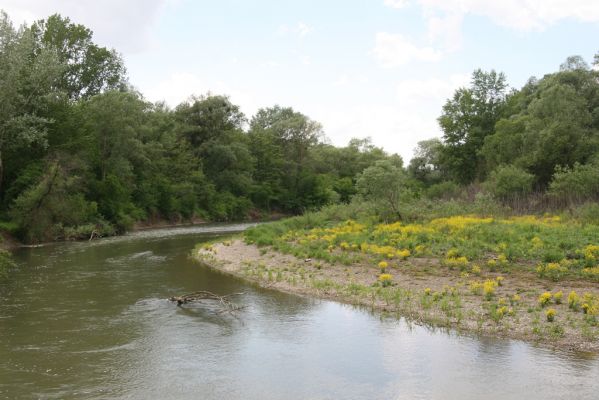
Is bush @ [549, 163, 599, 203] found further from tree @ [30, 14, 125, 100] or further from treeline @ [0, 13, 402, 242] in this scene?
tree @ [30, 14, 125, 100]

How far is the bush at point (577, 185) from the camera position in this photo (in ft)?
118

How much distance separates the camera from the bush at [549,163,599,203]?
35938mm

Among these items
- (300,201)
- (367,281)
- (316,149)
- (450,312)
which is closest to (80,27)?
(300,201)

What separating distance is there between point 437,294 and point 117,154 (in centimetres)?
4358

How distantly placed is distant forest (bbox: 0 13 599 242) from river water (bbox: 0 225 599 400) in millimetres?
19470

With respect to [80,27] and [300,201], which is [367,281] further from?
[300,201]

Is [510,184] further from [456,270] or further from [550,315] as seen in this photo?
[550,315]

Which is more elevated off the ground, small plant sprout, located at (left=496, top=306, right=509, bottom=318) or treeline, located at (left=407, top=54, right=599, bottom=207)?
treeline, located at (left=407, top=54, right=599, bottom=207)

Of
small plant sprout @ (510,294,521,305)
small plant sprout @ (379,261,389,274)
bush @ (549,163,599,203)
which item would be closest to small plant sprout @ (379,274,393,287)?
small plant sprout @ (379,261,389,274)

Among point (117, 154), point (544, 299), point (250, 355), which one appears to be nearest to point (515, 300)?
point (544, 299)

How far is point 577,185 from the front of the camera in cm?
3678

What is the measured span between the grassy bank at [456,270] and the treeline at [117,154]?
53.0 ft

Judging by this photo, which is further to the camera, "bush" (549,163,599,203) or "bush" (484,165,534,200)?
"bush" (484,165,534,200)

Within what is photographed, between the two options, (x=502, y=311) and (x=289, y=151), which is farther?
(x=289, y=151)
